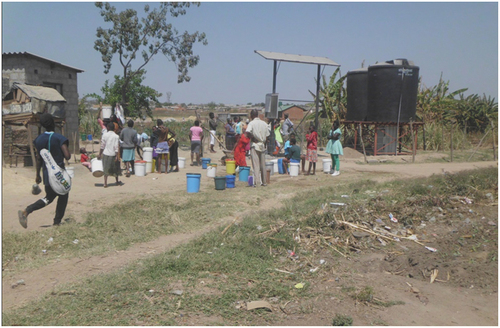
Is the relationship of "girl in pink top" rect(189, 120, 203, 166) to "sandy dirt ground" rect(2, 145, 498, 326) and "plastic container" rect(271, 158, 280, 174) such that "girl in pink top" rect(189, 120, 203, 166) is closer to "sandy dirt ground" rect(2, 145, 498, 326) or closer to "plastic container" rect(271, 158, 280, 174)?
"plastic container" rect(271, 158, 280, 174)

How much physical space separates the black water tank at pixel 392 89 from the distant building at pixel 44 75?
12.1 metres

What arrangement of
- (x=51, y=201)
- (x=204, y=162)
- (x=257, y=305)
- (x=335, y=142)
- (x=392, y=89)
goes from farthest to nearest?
(x=392, y=89) → (x=204, y=162) → (x=335, y=142) → (x=51, y=201) → (x=257, y=305)

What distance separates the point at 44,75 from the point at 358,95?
44.3ft

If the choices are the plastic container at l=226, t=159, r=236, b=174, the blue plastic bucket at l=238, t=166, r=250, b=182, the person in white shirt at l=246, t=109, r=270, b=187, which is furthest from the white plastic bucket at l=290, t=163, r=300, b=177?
the person in white shirt at l=246, t=109, r=270, b=187

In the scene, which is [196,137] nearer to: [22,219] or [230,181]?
[230,181]

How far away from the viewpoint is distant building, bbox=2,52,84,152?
15745 millimetres

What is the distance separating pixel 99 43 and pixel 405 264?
60.5 ft

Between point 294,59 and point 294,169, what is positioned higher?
point 294,59

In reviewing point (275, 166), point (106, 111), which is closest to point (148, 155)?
point (106, 111)

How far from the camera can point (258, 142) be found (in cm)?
1091

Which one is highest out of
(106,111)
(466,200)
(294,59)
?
(294,59)

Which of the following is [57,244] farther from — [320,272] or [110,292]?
[320,272]

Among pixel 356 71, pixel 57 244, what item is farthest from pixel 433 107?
pixel 57 244

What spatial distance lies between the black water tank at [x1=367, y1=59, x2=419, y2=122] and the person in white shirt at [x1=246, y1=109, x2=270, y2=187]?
1064cm
